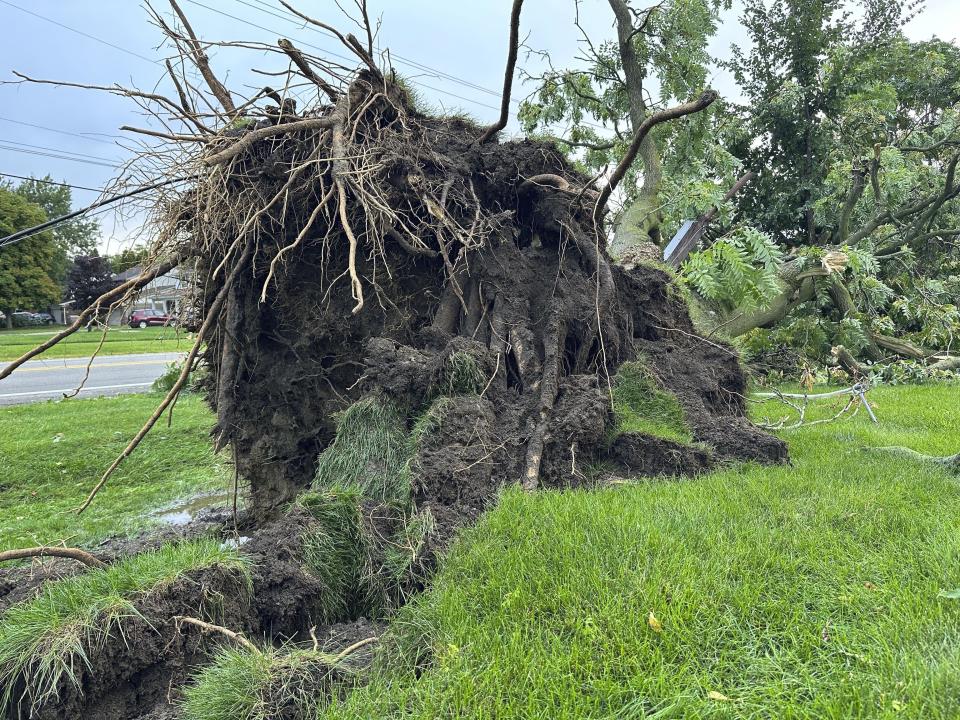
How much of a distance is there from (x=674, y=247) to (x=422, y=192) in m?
6.20

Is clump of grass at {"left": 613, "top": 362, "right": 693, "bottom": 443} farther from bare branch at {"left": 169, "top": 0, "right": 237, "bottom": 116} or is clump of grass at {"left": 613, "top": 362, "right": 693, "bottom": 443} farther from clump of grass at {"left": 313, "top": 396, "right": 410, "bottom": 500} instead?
bare branch at {"left": 169, "top": 0, "right": 237, "bottom": 116}

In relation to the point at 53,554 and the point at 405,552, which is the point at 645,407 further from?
the point at 53,554

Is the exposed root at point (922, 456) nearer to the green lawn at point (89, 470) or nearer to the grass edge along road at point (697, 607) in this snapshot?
the grass edge along road at point (697, 607)

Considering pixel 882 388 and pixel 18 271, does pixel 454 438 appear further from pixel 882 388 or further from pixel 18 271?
pixel 18 271

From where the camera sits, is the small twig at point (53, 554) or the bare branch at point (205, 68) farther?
the bare branch at point (205, 68)

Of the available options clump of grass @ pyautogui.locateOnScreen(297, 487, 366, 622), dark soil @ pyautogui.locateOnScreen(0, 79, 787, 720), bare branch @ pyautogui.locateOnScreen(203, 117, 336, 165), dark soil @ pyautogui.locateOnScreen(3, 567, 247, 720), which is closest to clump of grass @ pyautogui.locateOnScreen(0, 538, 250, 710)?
dark soil @ pyautogui.locateOnScreen(3, 567, 247, 720)

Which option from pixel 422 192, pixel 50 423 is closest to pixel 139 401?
pixel 50 423

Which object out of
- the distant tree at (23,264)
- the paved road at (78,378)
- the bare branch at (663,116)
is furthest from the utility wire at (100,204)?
the distant tree at (23,264)

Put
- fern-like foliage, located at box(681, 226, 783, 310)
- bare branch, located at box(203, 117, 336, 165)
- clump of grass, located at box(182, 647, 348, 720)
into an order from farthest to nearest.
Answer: fern-like foliage, located at box(681, 226, 783, 310), bare branch, located at box(203, 117, 336, 165), clump of grass, located at box(182, 647, 348, 720)

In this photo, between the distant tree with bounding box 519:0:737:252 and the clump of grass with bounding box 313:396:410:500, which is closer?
the clump of grass with bounding box 313:396:410:500

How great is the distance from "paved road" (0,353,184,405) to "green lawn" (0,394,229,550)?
7.88 ft

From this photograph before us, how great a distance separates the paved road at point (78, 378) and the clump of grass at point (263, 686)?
10.8 m

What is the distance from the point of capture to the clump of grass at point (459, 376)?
3.97m

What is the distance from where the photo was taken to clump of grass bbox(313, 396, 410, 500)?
3.62m
